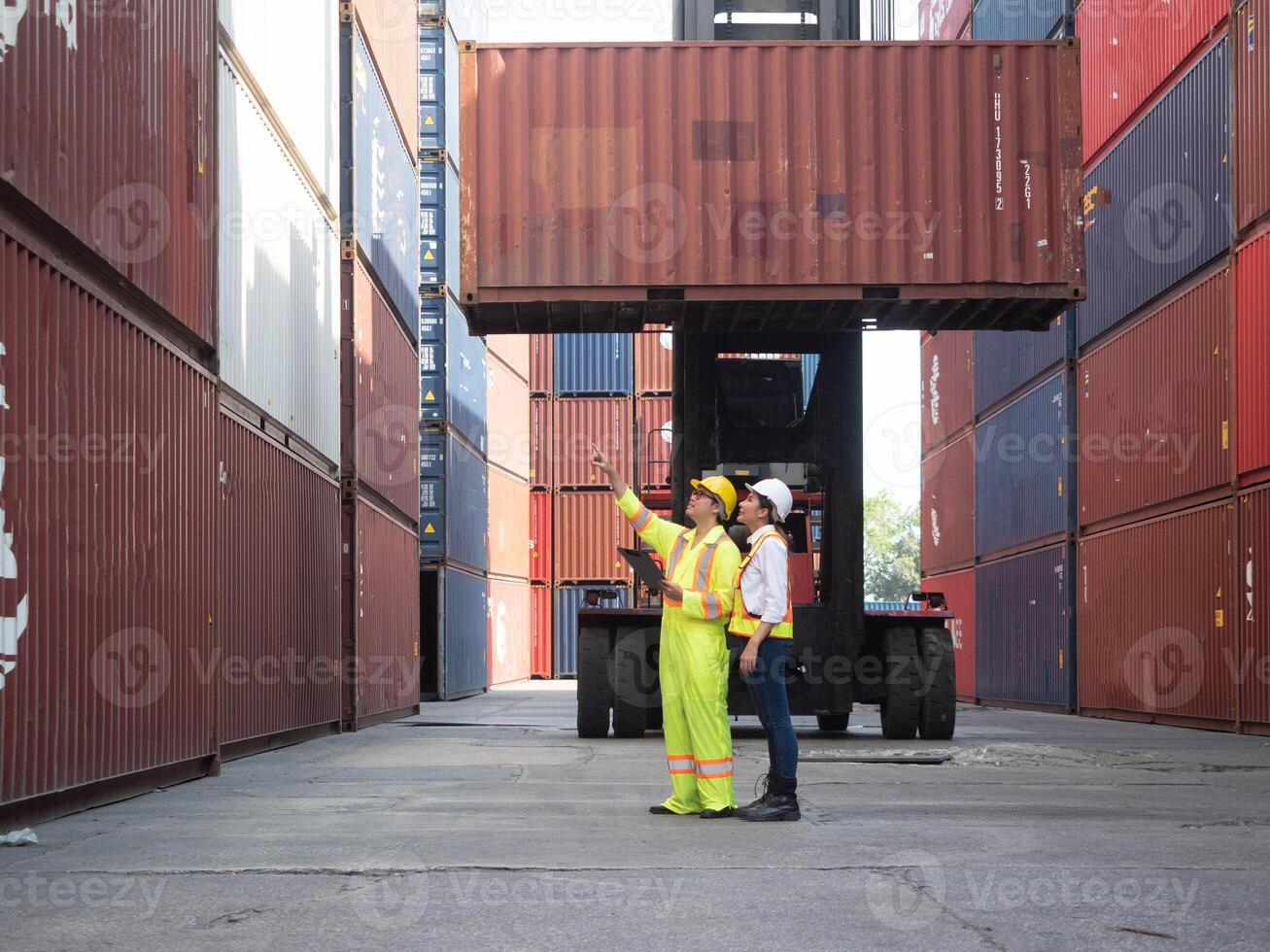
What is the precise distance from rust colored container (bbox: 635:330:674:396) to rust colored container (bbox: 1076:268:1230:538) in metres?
15.4

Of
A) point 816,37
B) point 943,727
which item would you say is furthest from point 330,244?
point 943,727

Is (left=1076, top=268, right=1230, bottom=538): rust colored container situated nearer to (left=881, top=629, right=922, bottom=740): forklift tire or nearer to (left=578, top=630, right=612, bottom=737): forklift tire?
(left=881, top=629, right=922, bottom=740): forklift tire

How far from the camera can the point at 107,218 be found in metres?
8.34

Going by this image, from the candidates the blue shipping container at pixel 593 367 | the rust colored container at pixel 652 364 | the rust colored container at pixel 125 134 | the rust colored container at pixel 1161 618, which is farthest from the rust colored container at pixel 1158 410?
the blue shipping container at pixel 593 367

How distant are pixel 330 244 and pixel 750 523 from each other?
948 centimetres

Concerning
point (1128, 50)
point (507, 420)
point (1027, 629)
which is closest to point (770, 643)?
point (1128, 50)

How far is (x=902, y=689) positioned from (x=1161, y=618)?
569 cm

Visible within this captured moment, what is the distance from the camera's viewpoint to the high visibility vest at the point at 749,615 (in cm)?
765

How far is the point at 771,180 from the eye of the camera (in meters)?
13.9

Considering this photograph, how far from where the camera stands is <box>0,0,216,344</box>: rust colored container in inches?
284

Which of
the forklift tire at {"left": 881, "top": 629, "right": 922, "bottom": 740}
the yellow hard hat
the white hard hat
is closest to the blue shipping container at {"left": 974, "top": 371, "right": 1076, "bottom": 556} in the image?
the forklift tire at {"left": 881, "top": 629, "right": 922, "bottom": 740}

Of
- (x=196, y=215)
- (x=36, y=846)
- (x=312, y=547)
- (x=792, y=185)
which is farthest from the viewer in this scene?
(x=312, y=547)

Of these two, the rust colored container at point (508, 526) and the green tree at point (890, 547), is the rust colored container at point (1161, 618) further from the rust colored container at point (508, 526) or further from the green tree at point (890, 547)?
the green tree at point (890, 547)

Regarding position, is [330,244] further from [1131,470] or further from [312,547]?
[1131,470]
